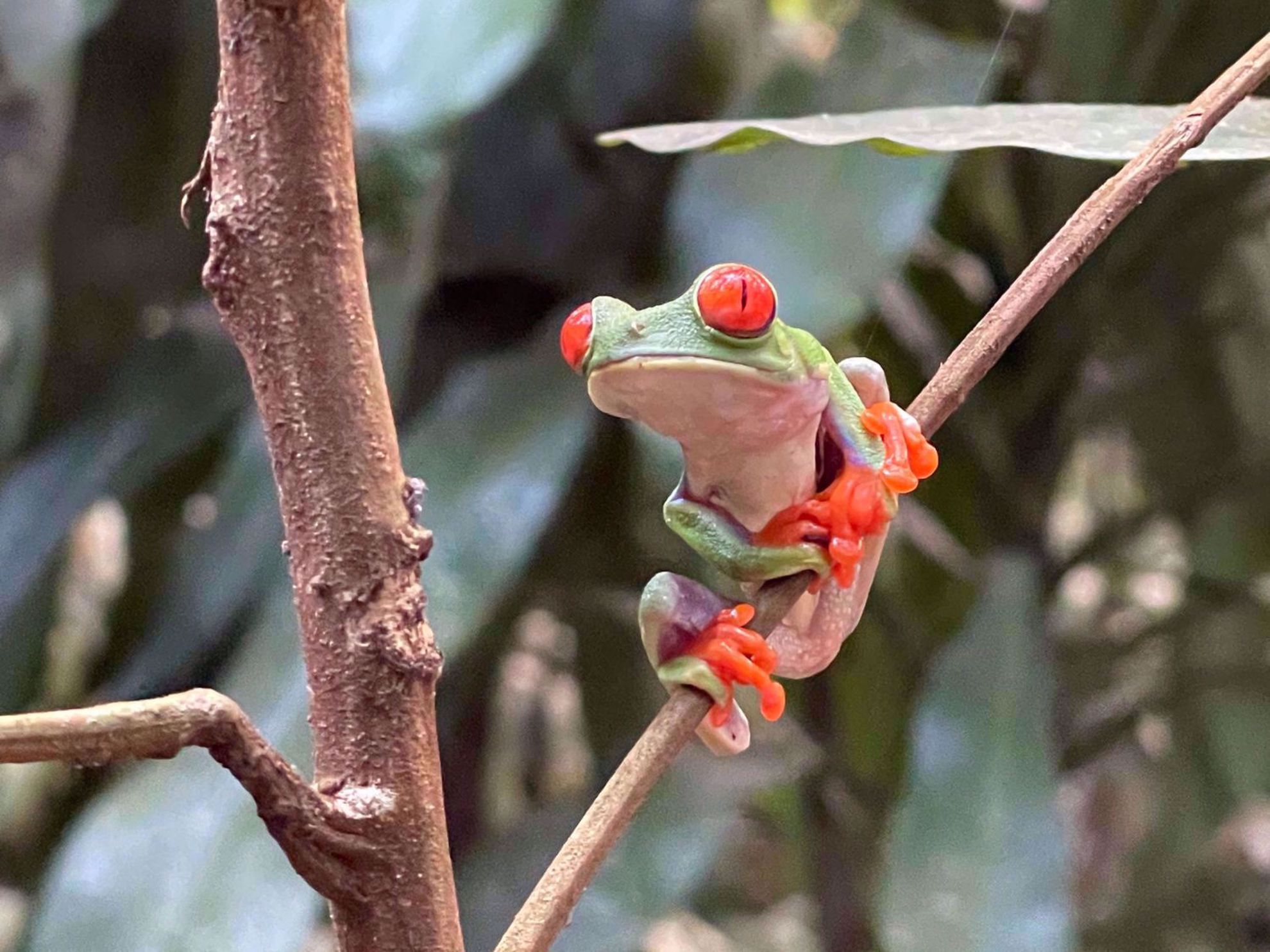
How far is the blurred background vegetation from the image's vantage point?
87 centimetres

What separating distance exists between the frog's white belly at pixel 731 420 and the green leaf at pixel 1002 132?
0.13 meters

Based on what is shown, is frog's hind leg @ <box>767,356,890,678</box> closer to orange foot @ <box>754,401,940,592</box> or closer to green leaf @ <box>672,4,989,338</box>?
orange foot @ <box>754,401,940,592</box>

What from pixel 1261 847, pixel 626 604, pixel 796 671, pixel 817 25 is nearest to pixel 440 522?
pixel 626 604

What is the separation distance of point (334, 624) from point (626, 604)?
2.76 ft

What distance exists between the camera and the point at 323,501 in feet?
1.10

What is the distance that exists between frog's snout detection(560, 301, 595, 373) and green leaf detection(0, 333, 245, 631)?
766mm

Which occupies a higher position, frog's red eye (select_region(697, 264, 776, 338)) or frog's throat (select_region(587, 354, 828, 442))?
frog's red eye (select_region(697, 264, 776, 338))

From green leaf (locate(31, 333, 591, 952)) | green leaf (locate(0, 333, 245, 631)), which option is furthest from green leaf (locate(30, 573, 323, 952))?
green leaf (locate(0, 333, 245, 631))

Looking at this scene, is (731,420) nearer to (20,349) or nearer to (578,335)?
(578,335)

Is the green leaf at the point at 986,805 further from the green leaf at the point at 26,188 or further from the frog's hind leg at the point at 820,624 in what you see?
the green leaf at the point at 26,188

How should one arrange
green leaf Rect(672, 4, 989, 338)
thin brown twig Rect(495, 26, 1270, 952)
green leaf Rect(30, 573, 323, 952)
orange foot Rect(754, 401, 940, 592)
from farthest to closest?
green leaf Rect(672, 4, 989, 338) → green leaf Rect(30, 573, 323, 952) → orange foot Rect(754, 401, 940, 592) → thin brown twig Rect(495, 26, 1270, 952)

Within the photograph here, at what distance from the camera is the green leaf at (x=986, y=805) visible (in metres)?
0.81

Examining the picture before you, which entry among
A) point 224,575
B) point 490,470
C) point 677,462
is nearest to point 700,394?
point 677,462

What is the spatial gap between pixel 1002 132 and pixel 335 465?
1.14 ft
